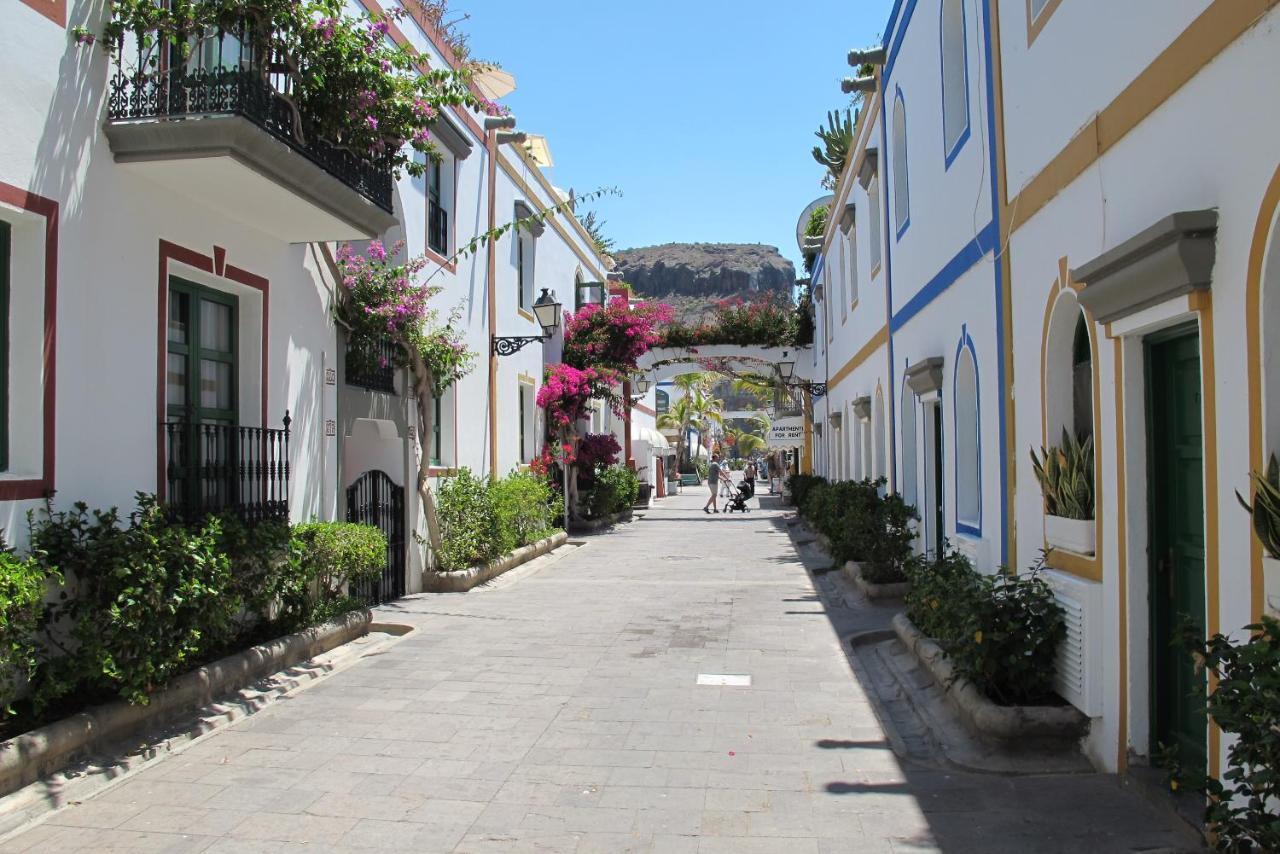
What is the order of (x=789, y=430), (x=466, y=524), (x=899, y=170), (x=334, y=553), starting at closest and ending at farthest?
(x=334, y=553), (x=899, y=170), (x=466, y=524), (x=789, y=430)

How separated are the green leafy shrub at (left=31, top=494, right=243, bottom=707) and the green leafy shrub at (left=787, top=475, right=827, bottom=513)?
61.0ft

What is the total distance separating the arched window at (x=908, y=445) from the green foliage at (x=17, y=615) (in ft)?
30.3

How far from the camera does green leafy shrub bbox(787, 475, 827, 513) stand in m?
24.2

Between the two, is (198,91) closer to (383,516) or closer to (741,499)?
(383,516)

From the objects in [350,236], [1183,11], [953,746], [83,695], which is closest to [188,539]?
[83,695]

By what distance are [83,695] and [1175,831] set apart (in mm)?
5684

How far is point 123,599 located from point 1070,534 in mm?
5330

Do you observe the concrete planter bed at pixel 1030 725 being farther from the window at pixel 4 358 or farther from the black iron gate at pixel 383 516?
the black iron gate at pixel 383 516

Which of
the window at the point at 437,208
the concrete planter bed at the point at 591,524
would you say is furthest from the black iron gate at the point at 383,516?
the concrete planter bed at the point at 591,524

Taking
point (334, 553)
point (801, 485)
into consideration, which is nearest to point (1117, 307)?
point (334, 553)

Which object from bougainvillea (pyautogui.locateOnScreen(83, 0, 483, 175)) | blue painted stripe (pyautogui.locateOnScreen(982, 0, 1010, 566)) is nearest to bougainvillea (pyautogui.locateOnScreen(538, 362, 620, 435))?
bougainvillea (pyautogui.locateOnScreen(83, 0, 483, 175))

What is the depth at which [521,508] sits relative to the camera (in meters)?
14.6

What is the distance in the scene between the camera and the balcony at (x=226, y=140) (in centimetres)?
625

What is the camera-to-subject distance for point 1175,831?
4.19m
